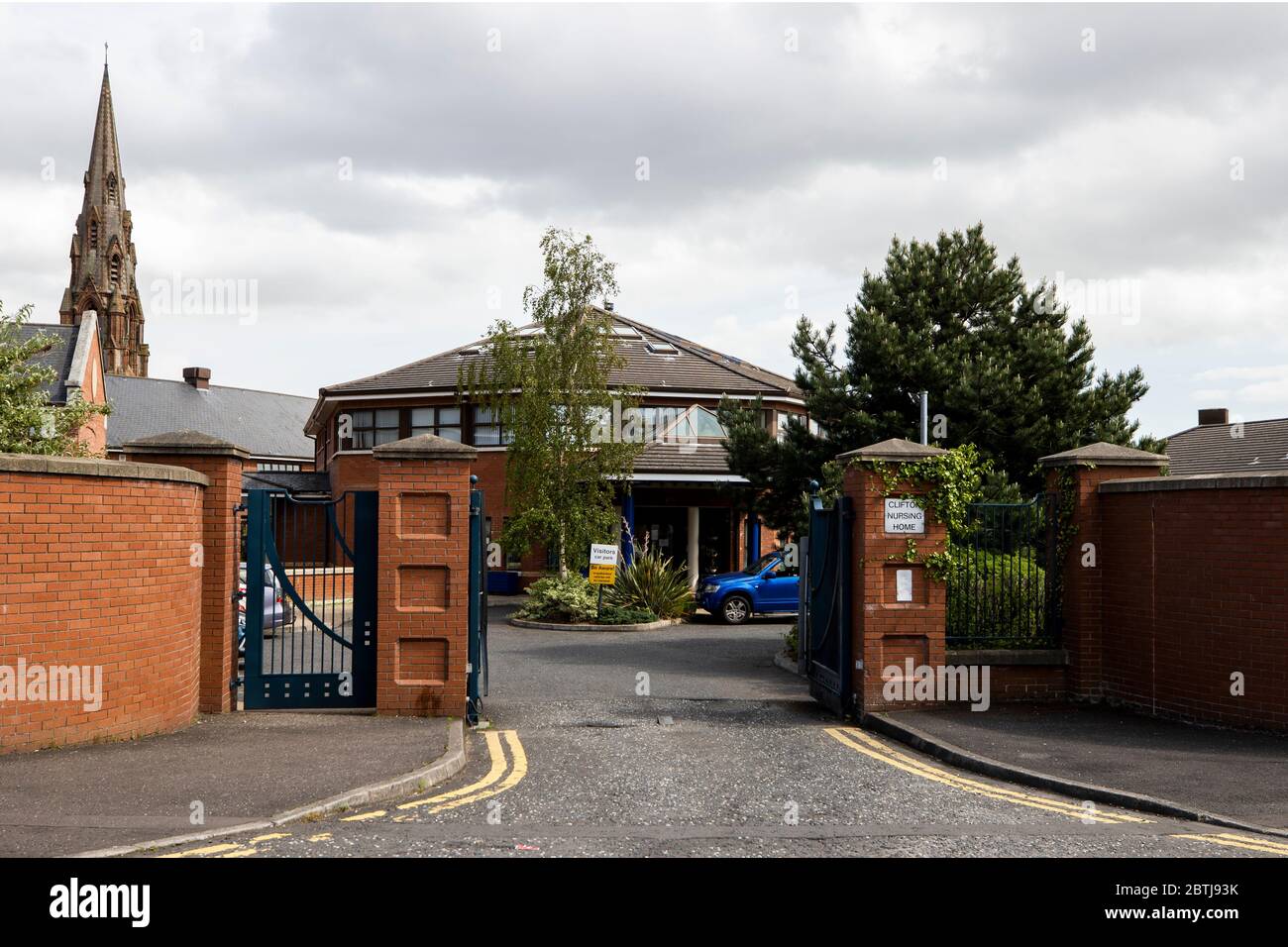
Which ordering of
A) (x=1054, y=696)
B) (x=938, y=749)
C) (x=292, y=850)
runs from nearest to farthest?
(x=292, y=850) → (x=938, y=749) → (x=1054, y=696)

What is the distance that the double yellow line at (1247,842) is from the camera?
19.4 ft

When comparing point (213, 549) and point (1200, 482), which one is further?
point (213, 549)

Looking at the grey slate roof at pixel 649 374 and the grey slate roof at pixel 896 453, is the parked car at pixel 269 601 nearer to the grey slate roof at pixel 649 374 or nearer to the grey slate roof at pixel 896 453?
the grey slate roof at pixel 896 453

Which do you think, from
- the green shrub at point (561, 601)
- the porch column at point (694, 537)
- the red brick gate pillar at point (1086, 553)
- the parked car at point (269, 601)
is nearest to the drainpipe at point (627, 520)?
the porch column at point (694, 537)

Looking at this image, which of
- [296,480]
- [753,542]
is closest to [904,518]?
[753,542]

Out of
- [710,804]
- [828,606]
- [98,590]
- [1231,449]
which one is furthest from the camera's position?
[1231,449]

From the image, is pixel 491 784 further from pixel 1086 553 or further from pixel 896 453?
pixel 1086 553

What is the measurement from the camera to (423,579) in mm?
9969

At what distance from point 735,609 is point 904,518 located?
1307 centimetres

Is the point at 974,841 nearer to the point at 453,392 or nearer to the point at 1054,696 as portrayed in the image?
the point at 1054,696

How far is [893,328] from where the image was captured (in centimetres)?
1712

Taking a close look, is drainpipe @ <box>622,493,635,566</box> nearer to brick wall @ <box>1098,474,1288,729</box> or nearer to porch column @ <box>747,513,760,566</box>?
porch column @ <box>747,513,760,566</box>

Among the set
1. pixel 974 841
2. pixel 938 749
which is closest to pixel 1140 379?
pixel 938 749

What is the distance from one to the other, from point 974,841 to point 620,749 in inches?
143
